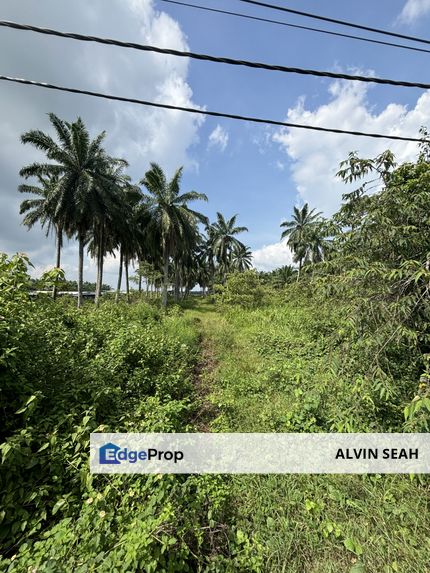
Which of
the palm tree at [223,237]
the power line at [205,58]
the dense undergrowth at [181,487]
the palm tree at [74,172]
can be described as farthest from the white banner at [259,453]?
the palm tree at [223,237]

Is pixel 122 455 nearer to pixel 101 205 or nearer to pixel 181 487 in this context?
pixel 181 487

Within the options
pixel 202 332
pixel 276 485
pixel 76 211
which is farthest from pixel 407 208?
pixel 76 211

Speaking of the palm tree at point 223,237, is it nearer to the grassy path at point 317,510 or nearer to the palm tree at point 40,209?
the palm tree at point 40,209

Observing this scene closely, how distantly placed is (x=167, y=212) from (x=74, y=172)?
6.39 m

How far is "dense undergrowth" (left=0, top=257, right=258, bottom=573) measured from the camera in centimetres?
174

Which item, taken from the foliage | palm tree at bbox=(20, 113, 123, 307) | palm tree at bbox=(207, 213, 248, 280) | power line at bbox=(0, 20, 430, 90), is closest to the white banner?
power line at bbox=(0, 20, 430, 90)

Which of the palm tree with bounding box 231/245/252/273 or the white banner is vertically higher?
the palm tree with bounding box 231/245/252/273

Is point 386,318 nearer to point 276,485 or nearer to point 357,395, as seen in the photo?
point 357,395

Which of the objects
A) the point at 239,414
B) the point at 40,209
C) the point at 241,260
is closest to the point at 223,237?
the point at 241,260

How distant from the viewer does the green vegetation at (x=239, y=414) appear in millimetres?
1974

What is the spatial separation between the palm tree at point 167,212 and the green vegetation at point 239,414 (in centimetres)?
1369

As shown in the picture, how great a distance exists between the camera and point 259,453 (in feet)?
10.4

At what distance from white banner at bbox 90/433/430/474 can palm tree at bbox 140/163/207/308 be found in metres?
16.7

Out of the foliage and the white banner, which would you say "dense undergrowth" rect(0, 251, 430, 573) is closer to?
the white banner
